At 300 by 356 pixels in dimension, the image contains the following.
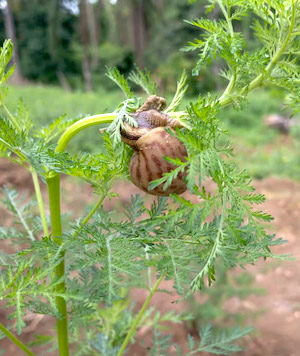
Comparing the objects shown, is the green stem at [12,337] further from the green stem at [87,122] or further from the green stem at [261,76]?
the green stem at [261,76]

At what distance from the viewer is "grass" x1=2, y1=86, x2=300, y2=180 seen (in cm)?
436

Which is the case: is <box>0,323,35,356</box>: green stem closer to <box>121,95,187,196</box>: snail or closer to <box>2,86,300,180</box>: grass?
<box>121,95,187,196</box>: snail

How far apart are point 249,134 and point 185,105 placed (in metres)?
5.64

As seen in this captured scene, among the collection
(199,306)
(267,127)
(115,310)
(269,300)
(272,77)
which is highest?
(272,77)

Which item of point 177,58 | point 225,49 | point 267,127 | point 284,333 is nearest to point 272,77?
point 225,49

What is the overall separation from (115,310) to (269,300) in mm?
937

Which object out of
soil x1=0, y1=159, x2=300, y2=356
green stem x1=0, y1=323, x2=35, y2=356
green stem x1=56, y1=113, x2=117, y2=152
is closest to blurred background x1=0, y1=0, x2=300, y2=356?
soil x1=0, y1=159, x2=300, y2=356

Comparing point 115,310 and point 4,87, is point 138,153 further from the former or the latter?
point 115,310

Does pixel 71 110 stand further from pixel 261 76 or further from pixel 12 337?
pixel 261 76

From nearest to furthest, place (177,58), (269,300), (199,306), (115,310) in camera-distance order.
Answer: (115,310)
(199,306)
(269,300)
(177,58)

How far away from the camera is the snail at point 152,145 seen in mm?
648

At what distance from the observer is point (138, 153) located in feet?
2.22

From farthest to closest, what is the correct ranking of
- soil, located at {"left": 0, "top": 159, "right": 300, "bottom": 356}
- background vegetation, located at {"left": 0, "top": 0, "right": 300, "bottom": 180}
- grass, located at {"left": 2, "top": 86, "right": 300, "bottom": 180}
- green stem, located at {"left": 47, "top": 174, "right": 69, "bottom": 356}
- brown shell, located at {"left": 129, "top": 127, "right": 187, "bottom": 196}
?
1. background vegetation, located at {"left": 0, "top": 0, "right": 300, "bottom": 180}
2. grass, located at {"left": 2, "top": 86, "right": 300, "bottom": 180}
3. soil, located at {"left": 0, "top": 159, "right": 300, "bottom": 356}
4. green stem, located at {"left": 47, "top": 174, "right": 69, "bottom": 356}
5. brown shell, located at {"left": 129, "top": 127, "right": 187, "bottom": 196}

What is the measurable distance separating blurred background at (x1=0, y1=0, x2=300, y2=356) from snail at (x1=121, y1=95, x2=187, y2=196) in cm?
13
